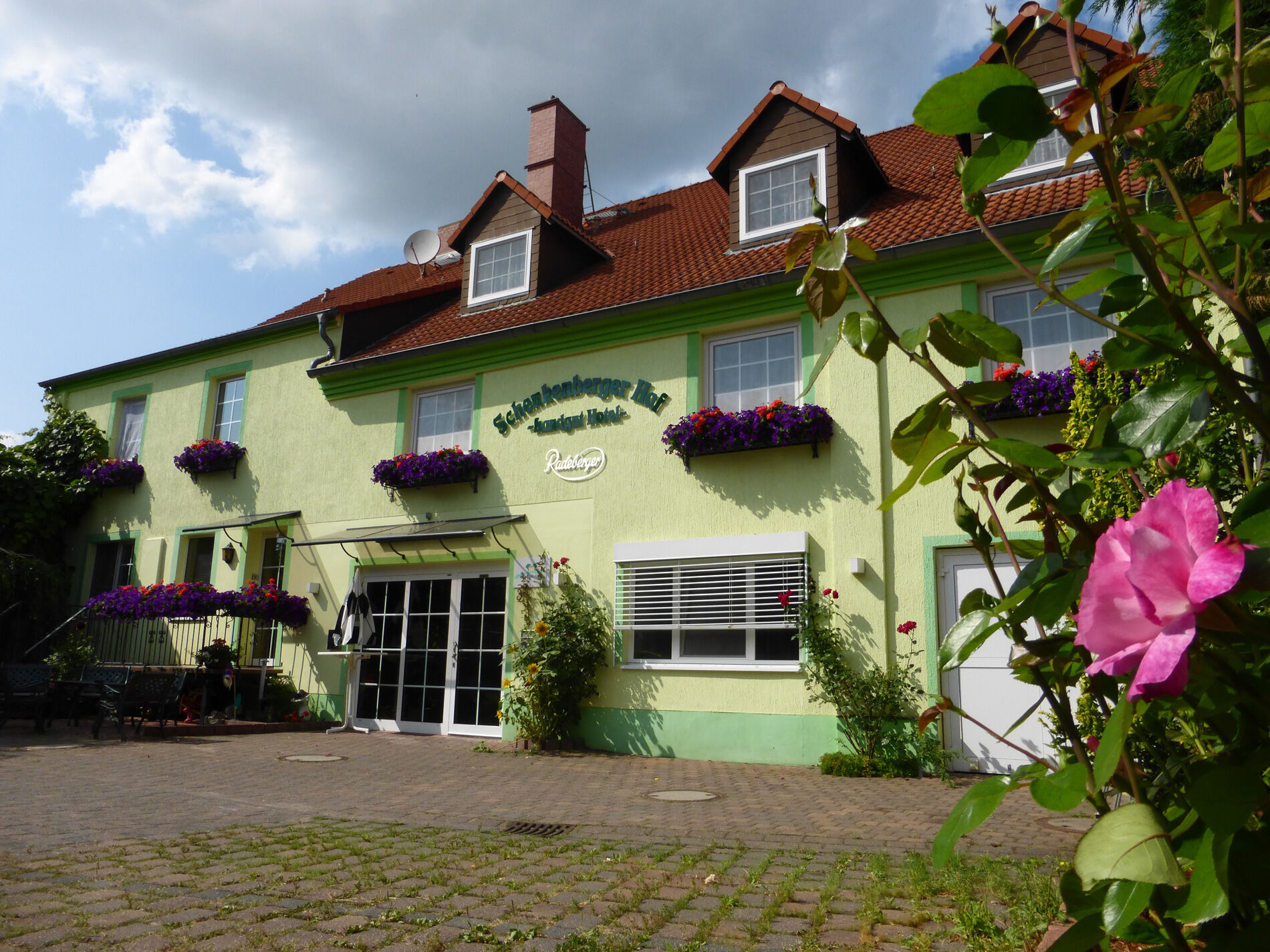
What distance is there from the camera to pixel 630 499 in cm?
1022

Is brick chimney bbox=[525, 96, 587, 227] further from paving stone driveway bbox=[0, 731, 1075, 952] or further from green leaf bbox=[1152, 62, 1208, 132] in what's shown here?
green leaf bbox=[1152, 62, 1208, 132]

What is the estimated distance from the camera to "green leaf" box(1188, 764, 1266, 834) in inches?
26.5

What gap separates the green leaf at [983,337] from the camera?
961 mm

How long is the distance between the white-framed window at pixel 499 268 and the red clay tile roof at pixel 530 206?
1.01 ft

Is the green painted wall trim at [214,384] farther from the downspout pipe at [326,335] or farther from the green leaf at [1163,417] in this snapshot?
the green leaf at [1163,417]

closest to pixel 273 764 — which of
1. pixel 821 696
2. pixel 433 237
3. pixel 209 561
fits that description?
pixel 821 696

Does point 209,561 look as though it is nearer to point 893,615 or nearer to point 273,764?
point 273,764

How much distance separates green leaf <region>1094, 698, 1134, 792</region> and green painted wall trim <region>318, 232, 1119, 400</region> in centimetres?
690

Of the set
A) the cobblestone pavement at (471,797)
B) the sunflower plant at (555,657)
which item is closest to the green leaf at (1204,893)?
the cobblestone pavement at (471,797)

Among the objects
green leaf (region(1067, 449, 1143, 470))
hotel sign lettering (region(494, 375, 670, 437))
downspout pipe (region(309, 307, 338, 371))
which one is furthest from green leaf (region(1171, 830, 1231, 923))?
downspout pipe (region(309, 307, 338, 371))

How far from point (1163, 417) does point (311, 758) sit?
29.5 feet

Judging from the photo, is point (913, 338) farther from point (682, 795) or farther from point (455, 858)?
point (682, 795)

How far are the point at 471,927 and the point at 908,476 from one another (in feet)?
9.54

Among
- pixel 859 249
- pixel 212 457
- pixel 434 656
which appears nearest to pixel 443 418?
pixel 434 656
